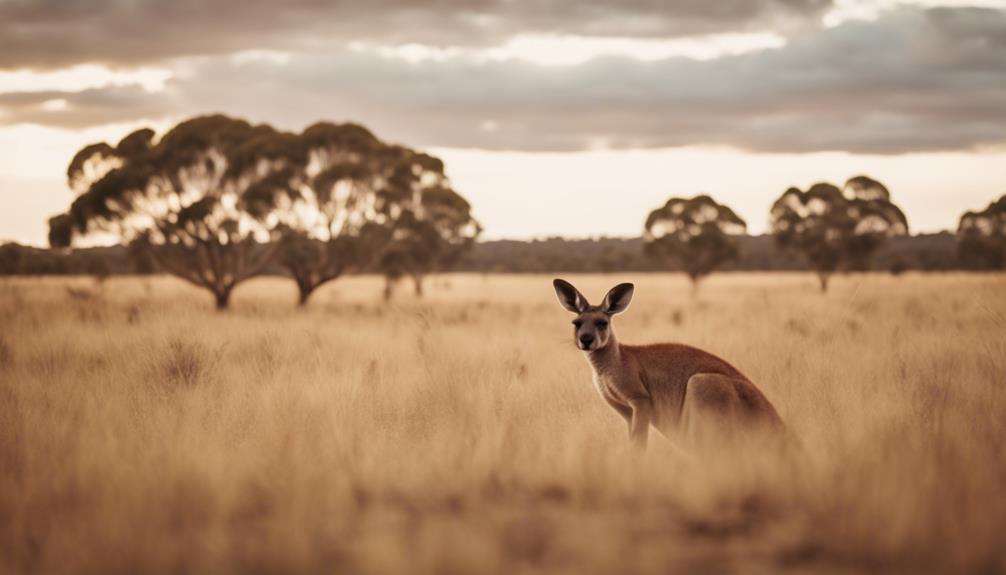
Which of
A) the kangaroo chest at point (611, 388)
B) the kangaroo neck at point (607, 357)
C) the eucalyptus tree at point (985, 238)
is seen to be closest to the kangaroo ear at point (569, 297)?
the kangaroo neck at point (607, 357)

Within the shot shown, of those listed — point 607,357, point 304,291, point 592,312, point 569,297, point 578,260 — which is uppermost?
point 578,260

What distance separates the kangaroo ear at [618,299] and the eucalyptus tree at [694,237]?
43029mm

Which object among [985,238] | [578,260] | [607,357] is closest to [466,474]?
[607,357]

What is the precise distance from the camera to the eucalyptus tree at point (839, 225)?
43688 millimetres

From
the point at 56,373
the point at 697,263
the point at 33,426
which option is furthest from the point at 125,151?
the point at 697,263

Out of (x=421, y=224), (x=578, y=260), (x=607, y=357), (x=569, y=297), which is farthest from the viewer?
(x=578, y=260)

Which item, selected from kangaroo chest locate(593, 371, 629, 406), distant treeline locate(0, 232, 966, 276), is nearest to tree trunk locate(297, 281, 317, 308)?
distant treeline locate(0, 232, 966, 276)

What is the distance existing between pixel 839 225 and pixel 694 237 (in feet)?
27.5

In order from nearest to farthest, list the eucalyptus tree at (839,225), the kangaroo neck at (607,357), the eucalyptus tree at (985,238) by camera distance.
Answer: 1. the kangaroo neck at (607,357)
2. the eucalyptus tree at (839,225)
3. the eucalyptus tree at (985,238)

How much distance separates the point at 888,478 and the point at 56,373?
9.23 m

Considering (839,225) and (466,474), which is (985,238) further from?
(466,474)

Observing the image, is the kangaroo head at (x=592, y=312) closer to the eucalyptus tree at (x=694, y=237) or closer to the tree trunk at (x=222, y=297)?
the tree trunk at (x=222, y=297)

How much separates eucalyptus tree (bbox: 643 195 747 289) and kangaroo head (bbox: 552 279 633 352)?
4306cm

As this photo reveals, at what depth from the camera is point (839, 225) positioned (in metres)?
44.1
